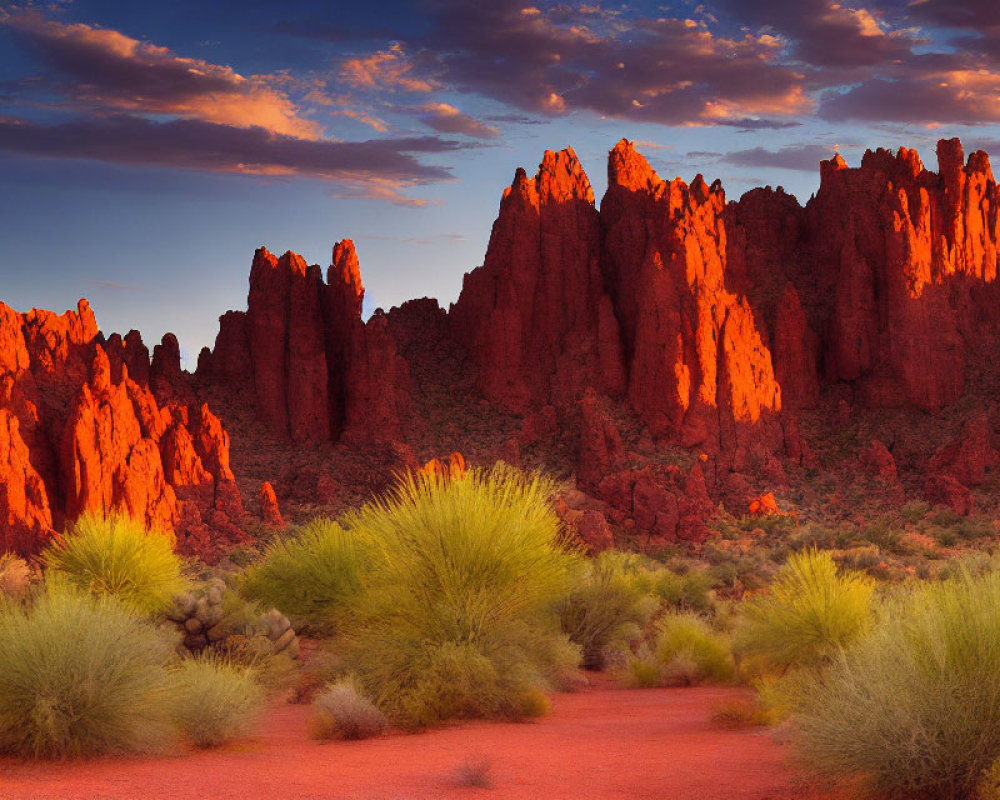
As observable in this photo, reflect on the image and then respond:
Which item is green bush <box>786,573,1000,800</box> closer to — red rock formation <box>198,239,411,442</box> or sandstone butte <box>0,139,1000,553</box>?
sandstone butte <box>0,139,1000,553</box>

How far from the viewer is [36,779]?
906 centimetres

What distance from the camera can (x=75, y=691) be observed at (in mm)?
10172

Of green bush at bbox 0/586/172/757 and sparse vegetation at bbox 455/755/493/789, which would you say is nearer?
sparse vegetation at bbox 455/755/493/789

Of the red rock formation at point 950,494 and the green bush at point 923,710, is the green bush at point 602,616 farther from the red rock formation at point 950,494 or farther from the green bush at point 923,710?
the red rock formation at point 950,494

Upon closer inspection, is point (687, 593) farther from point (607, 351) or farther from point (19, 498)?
point (607, 351)

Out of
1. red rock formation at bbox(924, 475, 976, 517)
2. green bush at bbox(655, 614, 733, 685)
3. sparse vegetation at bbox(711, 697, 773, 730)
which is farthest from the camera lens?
red rock formation at bbox(924, 475, 976, 517)

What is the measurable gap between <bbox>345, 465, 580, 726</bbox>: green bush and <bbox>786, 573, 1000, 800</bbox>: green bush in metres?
5.51

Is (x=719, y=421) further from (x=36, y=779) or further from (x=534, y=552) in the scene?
(x=36, y=779)

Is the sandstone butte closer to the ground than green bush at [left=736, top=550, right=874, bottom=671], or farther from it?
farther from it

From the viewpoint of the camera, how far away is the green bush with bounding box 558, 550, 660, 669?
2088 cm

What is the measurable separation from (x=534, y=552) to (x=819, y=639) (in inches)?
166

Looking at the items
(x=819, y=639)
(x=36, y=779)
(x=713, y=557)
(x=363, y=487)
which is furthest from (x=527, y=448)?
(x=36, y=779)

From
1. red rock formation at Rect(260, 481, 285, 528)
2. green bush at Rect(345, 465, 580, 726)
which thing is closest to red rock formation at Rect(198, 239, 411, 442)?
red rock formation at Rect(260, 481, 285, 528)

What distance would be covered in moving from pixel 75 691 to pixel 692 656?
11.2m
